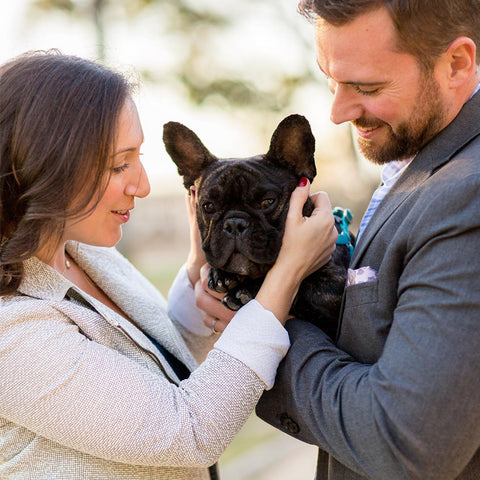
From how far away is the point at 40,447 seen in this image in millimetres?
1767

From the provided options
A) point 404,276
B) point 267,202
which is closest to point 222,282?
point 267,202

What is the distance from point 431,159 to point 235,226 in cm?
76

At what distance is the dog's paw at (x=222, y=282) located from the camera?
7.39 feet

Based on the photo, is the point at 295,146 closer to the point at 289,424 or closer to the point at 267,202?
the point at 267,202

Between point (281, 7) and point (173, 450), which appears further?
point (281, 7)

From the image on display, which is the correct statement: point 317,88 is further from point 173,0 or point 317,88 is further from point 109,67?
point 109,67

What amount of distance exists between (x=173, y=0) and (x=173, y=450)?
581cm

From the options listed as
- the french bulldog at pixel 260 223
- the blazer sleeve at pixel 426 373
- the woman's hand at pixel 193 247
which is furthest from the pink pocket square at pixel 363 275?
the woman's hand at pixel 193 247

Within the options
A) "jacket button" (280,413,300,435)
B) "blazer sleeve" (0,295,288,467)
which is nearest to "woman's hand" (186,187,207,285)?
"blazer sleeve" (0,295,288,467)

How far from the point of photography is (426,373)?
4.43 feet

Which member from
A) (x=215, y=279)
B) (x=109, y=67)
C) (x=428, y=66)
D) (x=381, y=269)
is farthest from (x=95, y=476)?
(x=428, y=66)

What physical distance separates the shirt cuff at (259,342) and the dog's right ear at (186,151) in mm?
984

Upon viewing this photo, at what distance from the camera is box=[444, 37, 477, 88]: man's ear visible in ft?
5.88

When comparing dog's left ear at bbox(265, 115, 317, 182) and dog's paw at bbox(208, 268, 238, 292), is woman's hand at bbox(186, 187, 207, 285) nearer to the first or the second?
dog's paw at bbox(208, 268, 238, 292)
